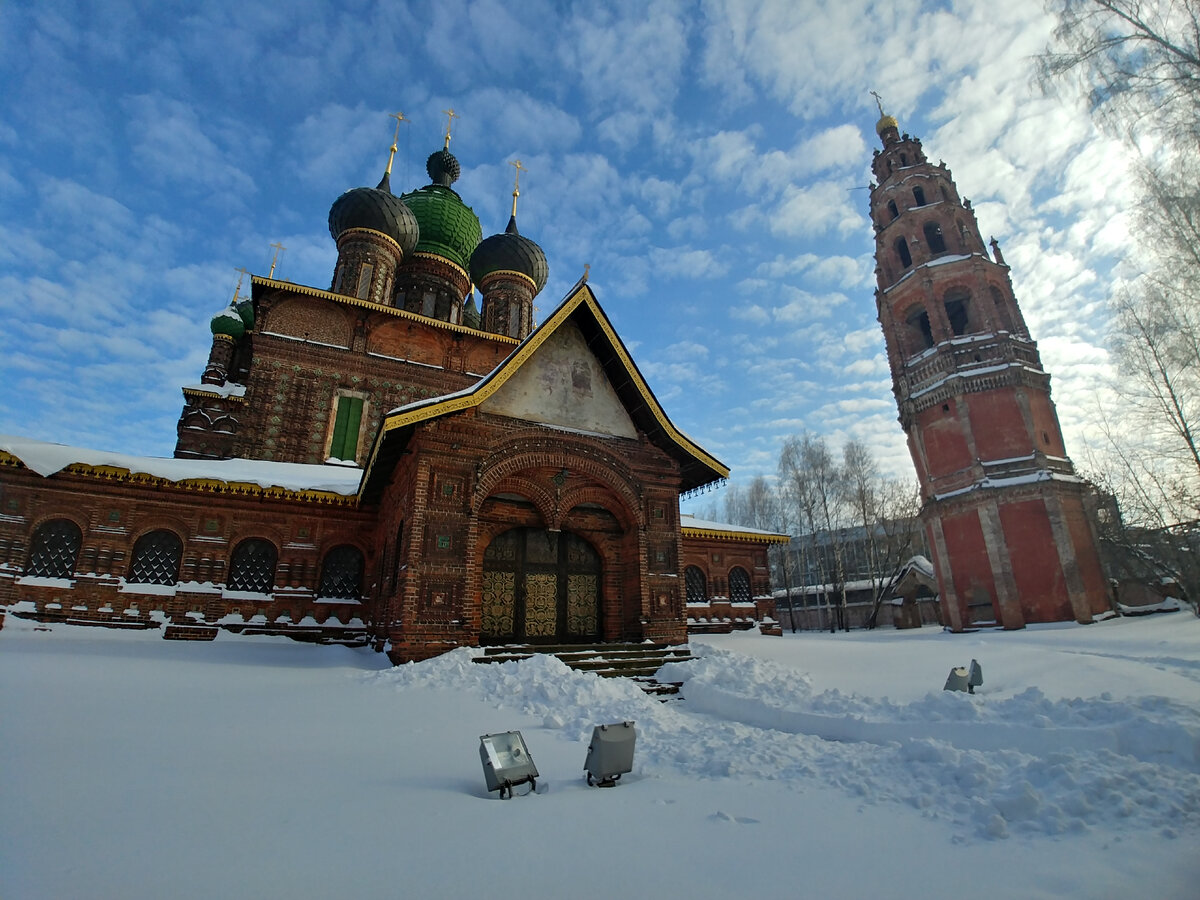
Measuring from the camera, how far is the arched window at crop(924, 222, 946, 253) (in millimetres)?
26097

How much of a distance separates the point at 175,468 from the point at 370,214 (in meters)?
12.7

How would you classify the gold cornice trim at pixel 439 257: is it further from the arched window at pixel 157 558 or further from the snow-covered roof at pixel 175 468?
the arched window at pixel 157 558

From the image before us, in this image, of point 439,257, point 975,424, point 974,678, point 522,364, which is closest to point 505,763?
point 974,678

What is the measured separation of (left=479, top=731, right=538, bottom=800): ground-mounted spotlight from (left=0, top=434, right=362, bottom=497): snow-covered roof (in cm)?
1096

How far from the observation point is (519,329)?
79.8 feet

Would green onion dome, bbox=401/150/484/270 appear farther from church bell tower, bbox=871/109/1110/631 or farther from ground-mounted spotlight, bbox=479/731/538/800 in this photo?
ground-mounted spotlight, bbox=479/731/538/800

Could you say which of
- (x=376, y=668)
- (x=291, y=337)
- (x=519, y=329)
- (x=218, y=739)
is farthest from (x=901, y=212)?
(x=218, y=739)

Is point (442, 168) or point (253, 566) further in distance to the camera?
point (442, 168)

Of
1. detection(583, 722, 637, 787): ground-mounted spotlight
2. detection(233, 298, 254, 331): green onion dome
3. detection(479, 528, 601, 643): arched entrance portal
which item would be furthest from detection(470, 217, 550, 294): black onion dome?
detection(583, 722, 637, 787): ground-mounted spotlight

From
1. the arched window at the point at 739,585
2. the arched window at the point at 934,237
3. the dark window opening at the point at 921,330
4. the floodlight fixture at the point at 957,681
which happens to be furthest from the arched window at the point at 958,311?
the floodlight fixture at the point at 957,681

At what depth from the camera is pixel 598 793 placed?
3799 millimetres

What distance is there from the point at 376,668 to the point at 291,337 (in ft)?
45.9

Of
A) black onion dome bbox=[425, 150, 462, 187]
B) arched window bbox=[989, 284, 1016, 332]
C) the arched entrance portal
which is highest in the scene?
black onion dome bbox=[425, 150, 462, 187]

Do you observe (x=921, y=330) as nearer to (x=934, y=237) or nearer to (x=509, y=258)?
(x=934, y=237)
